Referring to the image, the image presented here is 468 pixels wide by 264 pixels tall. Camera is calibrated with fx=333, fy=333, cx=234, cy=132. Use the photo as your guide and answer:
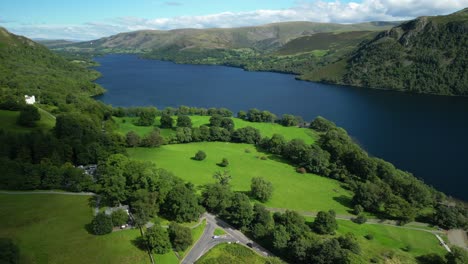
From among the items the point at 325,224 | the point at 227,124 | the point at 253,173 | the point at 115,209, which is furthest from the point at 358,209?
the point at 227,124

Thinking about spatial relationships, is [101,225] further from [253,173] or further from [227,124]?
[227,124]

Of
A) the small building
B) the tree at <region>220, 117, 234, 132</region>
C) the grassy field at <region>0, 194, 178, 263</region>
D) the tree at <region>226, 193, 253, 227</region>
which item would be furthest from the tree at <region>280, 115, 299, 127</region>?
the grassy field at <region>0, 194, 178, 263</region>

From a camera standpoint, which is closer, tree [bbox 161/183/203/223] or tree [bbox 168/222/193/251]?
tree [bbox 168/222/193/251]

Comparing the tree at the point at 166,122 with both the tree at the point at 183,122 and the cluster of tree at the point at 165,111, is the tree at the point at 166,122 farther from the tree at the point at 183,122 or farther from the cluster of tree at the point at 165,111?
the cluster of tree at the point at 165,111

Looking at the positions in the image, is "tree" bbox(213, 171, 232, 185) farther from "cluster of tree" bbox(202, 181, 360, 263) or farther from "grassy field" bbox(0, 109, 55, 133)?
"grassy field" bbox(0, 109, 55, 133)

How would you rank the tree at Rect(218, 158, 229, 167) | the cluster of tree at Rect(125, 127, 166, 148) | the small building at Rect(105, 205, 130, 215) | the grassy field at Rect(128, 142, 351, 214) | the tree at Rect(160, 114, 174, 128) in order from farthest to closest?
the tree at Rect(160, 114, 174, 128)
the cluster of tree at Rect(125, 127, 166, 148)
the tree at Rect(218, 158, 229, 167)
the grassy field at Rect(128, 142, 351, 214)
the small building at Rect(105, 205, 130, 215)

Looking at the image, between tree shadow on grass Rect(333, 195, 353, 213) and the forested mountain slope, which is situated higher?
the forested mountain slope

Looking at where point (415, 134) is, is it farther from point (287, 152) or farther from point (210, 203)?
point (210, 203)
